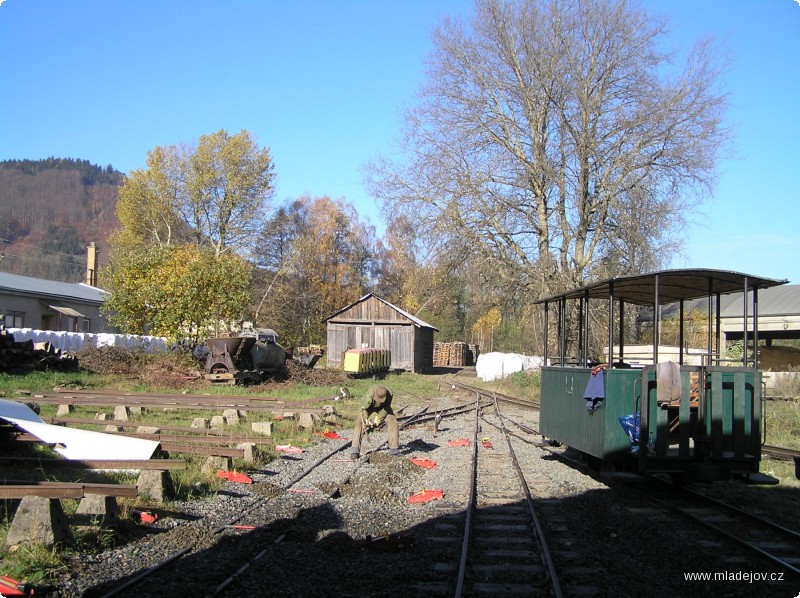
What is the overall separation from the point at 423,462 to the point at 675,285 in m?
5.12

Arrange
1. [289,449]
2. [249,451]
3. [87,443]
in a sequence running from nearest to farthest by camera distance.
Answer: [87,443], [249,451], [289,449]

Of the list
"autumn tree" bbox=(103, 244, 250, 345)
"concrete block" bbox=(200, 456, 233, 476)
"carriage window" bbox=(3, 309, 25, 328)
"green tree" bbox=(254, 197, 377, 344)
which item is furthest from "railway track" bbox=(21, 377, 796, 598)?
"green tree" bbox=(254, 197, 377, 344)

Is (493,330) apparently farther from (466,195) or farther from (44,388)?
(44,388)

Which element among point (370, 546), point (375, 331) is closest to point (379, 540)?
point (370, 546)

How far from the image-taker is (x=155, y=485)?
27.5 ft

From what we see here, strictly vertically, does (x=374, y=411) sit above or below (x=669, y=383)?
below

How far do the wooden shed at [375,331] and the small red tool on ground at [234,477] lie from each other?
35.8m

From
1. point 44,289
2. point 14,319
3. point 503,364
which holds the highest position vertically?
point 44,289

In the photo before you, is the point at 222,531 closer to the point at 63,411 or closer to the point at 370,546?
the point at 370,546

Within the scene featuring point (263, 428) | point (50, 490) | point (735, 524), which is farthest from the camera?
point (263, 428)

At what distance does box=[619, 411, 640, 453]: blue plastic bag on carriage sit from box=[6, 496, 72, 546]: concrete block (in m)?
6.71

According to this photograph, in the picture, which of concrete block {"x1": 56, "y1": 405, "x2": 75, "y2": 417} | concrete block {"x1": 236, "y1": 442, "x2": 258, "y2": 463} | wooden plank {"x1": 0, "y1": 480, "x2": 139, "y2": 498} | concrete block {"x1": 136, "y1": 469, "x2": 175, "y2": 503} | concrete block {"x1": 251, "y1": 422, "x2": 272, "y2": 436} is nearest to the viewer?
wooden plank {"x1": 0, "y1": 480, "x2": 139, "y2": 498}

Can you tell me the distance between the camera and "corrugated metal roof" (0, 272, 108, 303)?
127ft

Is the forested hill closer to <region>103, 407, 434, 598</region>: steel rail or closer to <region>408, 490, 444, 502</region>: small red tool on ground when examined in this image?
<region>103, 407, 434, 598</region>: steel rail
